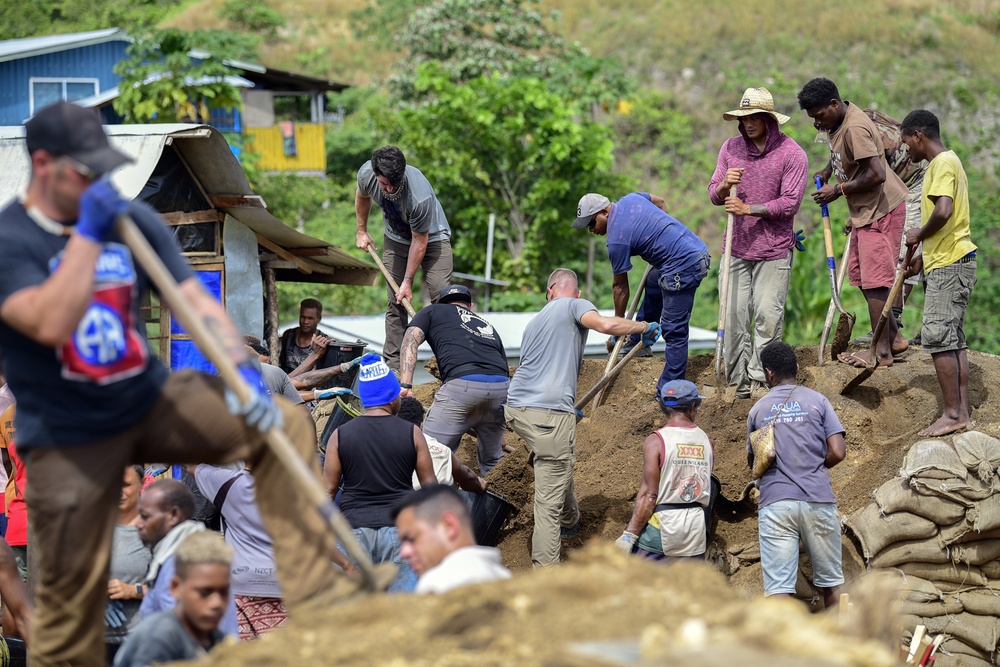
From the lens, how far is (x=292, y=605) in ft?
11.0

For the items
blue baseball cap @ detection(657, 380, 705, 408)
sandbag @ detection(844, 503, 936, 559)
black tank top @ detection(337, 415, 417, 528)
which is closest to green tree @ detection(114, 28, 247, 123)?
black tank top @ detection(337, 415, 417, 528)

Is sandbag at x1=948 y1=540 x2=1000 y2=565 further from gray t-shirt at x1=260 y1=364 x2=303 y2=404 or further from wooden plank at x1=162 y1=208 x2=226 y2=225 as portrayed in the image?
wooden plank at x1=162 y1=208 x2=226 y2=225

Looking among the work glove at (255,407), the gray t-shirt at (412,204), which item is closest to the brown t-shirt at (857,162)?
the gray t-shirt at (412,204)

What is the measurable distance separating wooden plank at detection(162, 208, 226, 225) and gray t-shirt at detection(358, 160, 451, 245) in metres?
1.21

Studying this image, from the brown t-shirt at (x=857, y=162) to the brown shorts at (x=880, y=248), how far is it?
57 mm

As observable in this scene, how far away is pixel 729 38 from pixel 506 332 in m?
19.3

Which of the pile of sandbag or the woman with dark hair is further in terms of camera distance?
the pile of sandbag

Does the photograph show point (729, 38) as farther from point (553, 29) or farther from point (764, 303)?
point (764, 303)

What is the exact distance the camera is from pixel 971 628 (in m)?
7.13

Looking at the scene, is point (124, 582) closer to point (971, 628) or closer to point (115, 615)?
point (115, 615)

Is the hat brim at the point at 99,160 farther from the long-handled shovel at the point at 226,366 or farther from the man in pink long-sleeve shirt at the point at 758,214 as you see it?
the man in pink long-sleeve shirt at the point at 758,214

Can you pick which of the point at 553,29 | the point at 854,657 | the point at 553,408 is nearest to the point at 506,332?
the point at 553,408

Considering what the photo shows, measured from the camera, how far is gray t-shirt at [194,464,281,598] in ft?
17.9

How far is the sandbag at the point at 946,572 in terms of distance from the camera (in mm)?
7250
